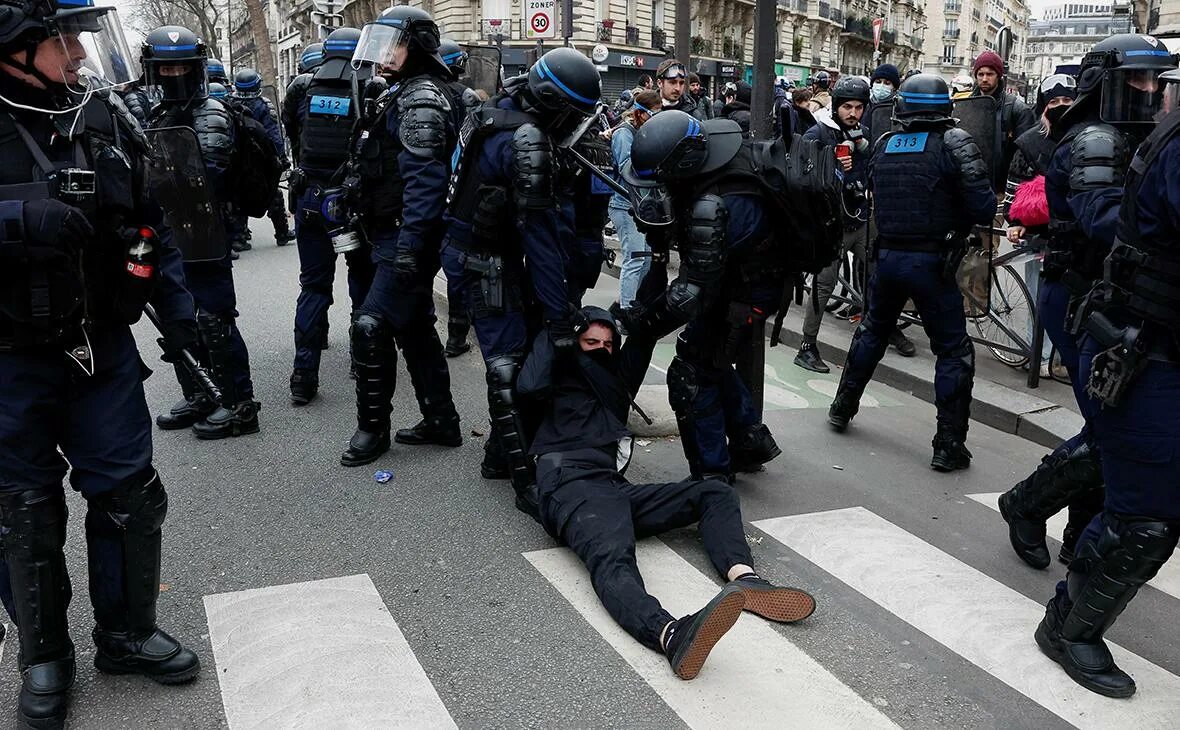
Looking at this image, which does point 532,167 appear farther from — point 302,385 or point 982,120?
point 982,120

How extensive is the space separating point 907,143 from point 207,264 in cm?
400

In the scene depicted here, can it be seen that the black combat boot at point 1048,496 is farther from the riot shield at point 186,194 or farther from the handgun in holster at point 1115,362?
the riot shield at point 186,194

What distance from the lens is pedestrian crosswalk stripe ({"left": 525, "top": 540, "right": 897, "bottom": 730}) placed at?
9.87 ft

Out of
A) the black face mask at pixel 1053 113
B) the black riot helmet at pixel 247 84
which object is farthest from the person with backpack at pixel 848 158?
the black riot helmet at pixel 247 84

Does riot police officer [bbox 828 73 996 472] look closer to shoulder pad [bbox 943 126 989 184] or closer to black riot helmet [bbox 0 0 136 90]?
shoulder pad [bbox 943 126 989 184]

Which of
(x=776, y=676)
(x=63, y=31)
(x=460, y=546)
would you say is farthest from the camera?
(x=460, y=546)

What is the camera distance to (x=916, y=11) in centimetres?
7725

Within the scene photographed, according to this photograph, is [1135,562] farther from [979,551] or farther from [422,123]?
[422,123]

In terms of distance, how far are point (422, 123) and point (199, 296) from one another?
182cm

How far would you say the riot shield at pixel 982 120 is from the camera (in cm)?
825

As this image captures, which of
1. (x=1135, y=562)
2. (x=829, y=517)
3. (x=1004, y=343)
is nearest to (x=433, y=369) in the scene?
(x=829, y=517)

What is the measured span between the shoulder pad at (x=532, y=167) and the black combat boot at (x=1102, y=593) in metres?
2.52

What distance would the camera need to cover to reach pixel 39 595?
Result: 9.40ft

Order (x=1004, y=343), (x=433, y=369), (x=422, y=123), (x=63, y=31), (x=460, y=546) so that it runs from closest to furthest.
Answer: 1. (x=63, y=31)
2. (x=460, y=546)
3. (x=422, y=123)
4. (x=433, y=369)
5. (x=1004, y=343)
